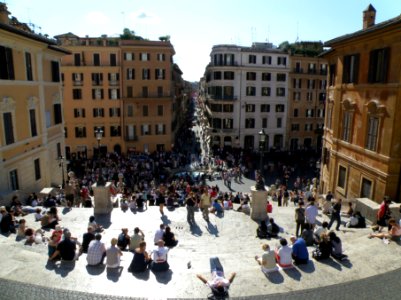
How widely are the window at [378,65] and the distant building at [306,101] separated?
35.2m

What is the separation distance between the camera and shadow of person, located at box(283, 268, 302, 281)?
9607 millimetres

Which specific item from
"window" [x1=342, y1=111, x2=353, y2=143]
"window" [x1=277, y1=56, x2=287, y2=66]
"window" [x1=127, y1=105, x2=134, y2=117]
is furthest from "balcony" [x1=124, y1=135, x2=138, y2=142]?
"window" [x1=342, y1=111, x2=353, y2=143]

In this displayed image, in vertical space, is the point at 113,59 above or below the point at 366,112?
above

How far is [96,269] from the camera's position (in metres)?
9.95

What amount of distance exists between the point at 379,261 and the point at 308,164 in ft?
116

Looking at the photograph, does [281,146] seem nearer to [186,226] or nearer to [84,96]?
[84,96]

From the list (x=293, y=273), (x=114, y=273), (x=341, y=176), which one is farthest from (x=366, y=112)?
(x=114, y=273)

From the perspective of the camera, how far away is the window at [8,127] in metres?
19.0

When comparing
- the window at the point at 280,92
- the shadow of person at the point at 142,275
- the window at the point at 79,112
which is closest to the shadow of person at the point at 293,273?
the shadow of person at the point at 142,275

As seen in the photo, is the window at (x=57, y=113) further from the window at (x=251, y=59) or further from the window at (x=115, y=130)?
the window at (x=251, y=59)

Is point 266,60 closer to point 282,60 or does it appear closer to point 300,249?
point 282,60

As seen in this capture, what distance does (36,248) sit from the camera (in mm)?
11508

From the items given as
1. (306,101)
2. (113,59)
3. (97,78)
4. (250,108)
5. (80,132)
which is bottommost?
(80,132)

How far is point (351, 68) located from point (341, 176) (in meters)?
6.94
